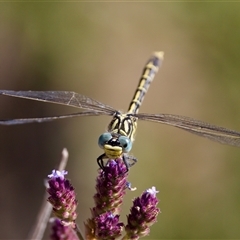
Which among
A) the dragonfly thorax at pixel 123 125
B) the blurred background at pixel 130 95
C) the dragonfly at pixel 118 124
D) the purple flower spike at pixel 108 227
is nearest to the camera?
the purple flower spike at pixel 108 227

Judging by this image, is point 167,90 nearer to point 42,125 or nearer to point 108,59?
point 108,59

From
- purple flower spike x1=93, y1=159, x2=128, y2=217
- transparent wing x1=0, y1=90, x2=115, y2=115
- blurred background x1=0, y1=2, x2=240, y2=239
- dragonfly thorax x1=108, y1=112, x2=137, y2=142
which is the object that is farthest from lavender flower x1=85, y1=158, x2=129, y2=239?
blurred background x1=0, y1=2, x2=240, y2=239

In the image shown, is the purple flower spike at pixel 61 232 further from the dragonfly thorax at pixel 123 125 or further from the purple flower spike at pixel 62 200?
the dragonfly thorax at pixel 123 125

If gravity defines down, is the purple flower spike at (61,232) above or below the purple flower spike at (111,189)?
below

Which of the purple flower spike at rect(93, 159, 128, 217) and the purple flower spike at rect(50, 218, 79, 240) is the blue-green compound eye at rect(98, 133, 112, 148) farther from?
the purple flower spike at rect(50, 218, 79, 240)

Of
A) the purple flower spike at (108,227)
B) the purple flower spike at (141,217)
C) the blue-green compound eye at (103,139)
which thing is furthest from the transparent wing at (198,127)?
the purple flower spike at (108,227)

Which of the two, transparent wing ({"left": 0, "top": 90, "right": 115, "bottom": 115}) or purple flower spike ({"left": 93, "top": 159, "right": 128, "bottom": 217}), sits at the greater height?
transparent wing ({"left": 0, "top": 90, "right": 115, "bottom": 115})

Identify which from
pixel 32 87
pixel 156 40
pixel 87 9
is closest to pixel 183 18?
pixel 156 40
